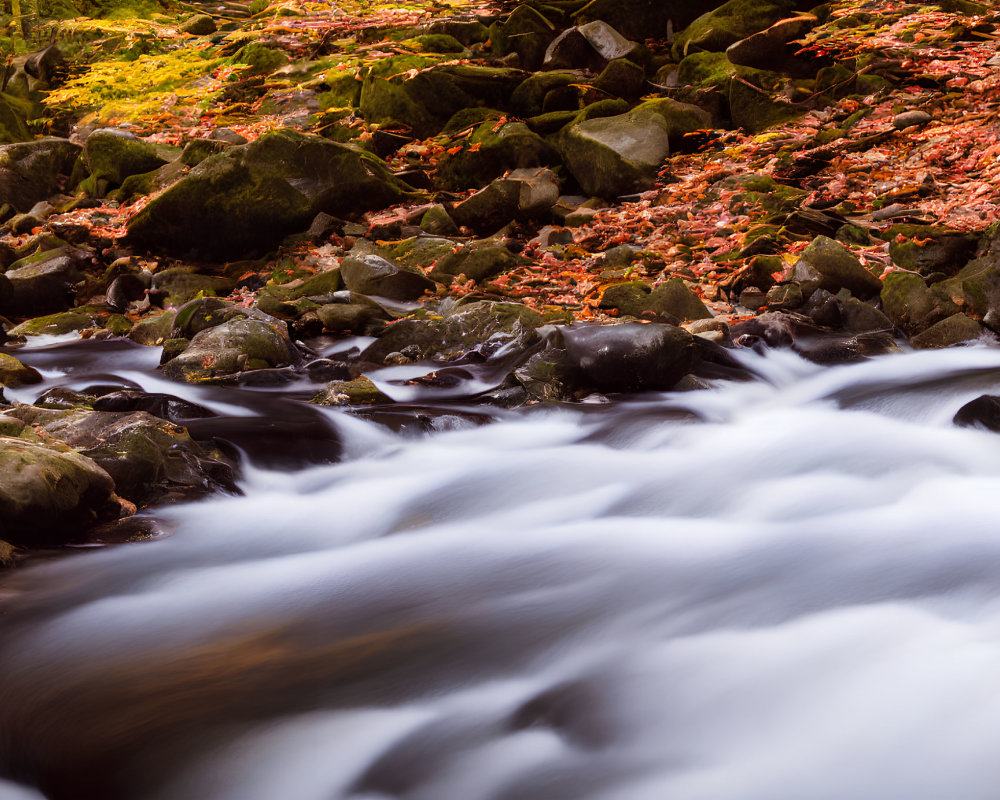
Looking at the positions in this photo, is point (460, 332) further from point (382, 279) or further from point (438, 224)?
point (438, 224)

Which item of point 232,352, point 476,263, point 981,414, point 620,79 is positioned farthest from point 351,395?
point 620,79

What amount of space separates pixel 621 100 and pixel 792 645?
9.66 m

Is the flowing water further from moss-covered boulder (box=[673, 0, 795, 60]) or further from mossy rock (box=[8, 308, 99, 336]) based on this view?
moss-covered boulder (box=[673, 0, 795, 60])

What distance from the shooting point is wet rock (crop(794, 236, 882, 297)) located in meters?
6.36

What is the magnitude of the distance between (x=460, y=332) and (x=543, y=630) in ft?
13.3

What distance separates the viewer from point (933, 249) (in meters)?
6.32

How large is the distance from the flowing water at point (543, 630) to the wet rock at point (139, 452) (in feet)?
0.49

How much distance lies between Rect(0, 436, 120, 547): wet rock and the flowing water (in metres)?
0.17

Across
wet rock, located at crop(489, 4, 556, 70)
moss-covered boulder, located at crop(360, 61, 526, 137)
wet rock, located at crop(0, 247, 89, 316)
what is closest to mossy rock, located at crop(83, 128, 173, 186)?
wet rock, located at crop(0, 247, 89, 316)

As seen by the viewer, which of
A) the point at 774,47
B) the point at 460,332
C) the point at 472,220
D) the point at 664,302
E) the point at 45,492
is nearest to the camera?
the point at 45,492

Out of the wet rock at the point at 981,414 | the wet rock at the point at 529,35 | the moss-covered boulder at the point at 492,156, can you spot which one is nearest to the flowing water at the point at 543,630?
the wet rock at the point at 981,414

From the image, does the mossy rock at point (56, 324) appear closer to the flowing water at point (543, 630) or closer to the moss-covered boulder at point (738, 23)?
the flowing water at point (543, 630)

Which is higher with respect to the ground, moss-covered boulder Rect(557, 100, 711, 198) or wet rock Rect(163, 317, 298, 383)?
moss-covered boulder Rect(557, 100, 711, 198)

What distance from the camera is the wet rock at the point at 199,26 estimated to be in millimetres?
17114
